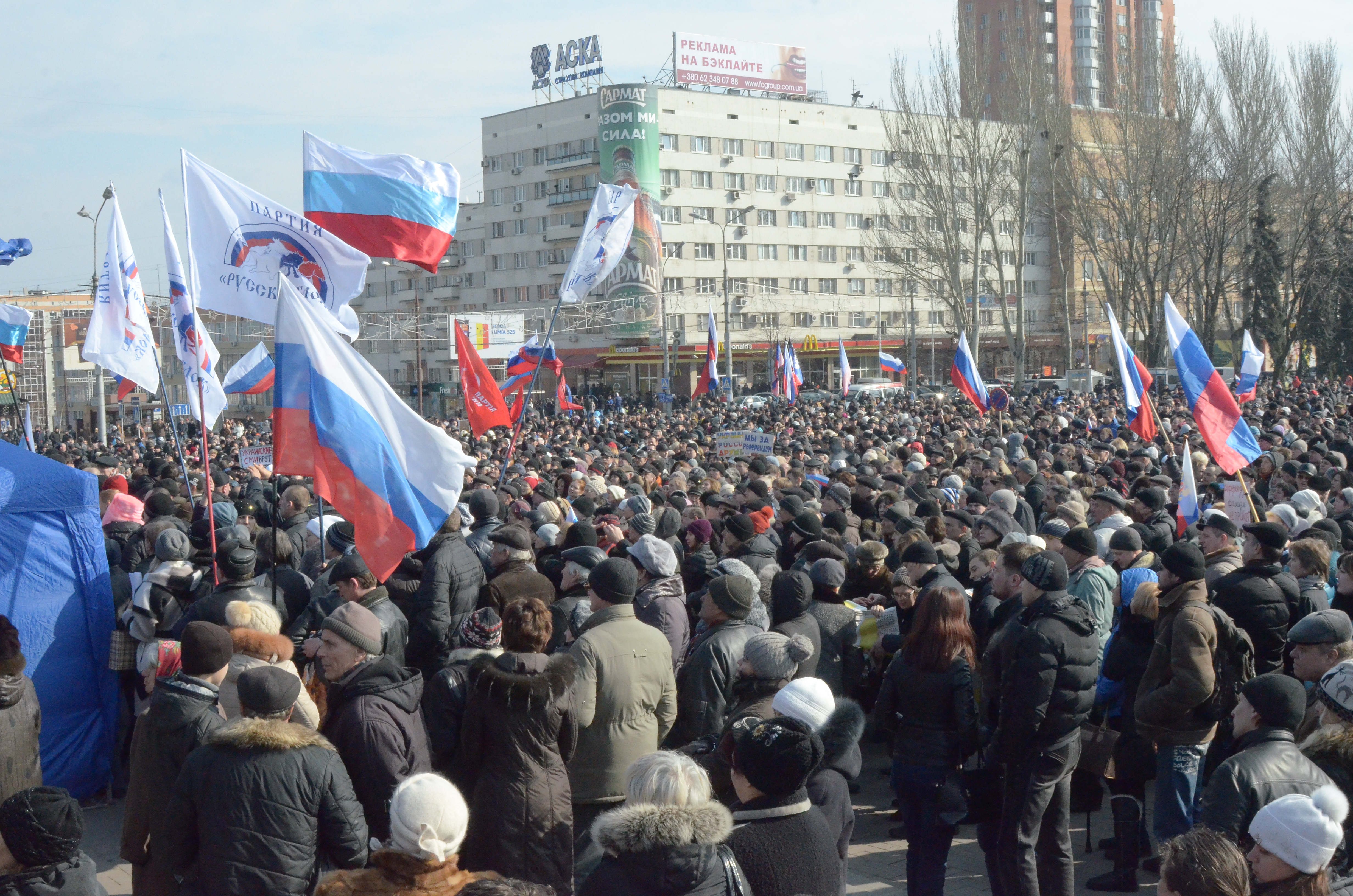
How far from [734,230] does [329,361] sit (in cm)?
7077

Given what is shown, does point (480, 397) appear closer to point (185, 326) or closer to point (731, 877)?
point (185, 326)

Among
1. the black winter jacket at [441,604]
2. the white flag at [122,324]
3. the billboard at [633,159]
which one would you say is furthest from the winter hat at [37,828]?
the billboard at [633,159]

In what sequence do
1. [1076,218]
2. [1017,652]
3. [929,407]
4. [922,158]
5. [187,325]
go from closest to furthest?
[1017,652]
[187,325]
[929,407]
[1076,218]
[922,158]

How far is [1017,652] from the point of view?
5.09 metres

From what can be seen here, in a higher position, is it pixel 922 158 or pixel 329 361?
pixel 922 158

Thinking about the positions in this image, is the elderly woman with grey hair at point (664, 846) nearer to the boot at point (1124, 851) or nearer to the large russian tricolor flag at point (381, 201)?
the boot at point (1124, 851)

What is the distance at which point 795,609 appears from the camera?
588 centimetres

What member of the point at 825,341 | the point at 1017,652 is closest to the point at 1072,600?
the point at 1017,652

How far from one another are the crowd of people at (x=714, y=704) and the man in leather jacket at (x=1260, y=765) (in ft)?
0.03

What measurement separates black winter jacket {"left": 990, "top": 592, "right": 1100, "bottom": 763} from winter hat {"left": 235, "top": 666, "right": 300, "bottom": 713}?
2.88 meters

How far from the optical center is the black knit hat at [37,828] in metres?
3.22

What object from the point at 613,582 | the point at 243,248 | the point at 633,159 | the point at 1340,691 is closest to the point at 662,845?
the point at 613,582

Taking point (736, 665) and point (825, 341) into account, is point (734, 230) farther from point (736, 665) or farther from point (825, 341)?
point (736, 665)

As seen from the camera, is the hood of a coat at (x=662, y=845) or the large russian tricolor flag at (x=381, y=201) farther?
the large russian tricolor flag at (x=381, y=201)
